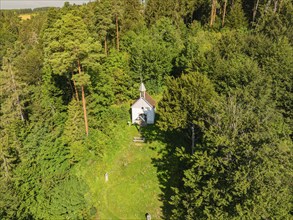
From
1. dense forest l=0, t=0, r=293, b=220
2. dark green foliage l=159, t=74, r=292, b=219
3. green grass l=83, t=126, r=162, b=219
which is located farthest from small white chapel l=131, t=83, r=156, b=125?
dark green foliage l=159, t=74, r=292, b=219

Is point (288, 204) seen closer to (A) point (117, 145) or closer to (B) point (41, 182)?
(A) point (117, 145)

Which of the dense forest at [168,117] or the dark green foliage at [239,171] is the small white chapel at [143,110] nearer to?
the dense forest at [168,117]

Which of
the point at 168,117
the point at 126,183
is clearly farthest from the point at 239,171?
the point at 126,183

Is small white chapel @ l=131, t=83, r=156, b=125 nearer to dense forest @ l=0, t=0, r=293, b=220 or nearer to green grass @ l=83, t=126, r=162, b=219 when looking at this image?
dense forest @ l=0, t=0, r=293, b=220

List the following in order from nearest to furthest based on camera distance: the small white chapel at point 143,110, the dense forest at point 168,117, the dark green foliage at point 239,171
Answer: the dark green foliage at point 239,171
the dense forest at point 168,117
the small white chapel at point 143,110

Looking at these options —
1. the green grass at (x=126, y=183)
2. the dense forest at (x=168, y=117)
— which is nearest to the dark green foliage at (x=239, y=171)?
the dense forest at (x=168, y=117)

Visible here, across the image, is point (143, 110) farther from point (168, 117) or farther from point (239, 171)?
point (239, 171)
